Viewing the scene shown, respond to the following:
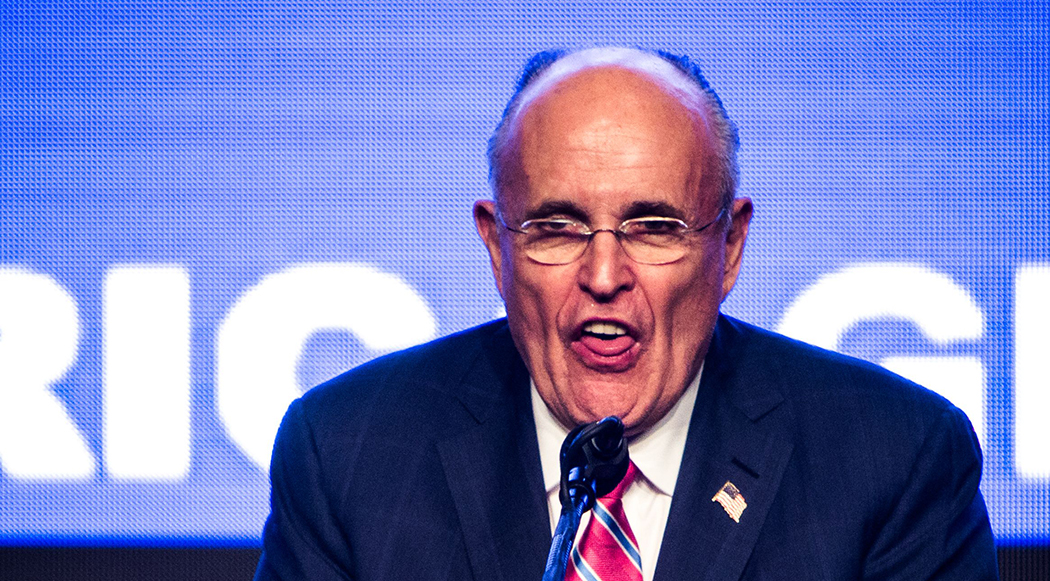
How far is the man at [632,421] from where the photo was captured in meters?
1.84

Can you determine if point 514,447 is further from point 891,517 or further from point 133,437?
point 133,437

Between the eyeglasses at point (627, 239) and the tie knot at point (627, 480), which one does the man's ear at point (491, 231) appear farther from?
the tie knot at point (627, 480)

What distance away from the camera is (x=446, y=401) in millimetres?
2115

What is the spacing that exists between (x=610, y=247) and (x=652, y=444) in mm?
446

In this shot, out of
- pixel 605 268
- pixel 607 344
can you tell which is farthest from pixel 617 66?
pixel 607 344

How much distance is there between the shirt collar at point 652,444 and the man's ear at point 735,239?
0.18 metres

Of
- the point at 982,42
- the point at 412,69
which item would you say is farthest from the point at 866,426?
the point at 412,69

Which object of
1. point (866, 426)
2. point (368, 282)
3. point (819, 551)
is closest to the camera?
point (819, 551)

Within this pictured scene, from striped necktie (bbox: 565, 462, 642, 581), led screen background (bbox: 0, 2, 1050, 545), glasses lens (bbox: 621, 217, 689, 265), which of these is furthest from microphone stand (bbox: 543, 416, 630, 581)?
led screen background (bbox: 0, 2, 1050, 545)

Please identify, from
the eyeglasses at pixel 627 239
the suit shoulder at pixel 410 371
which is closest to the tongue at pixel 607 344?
the eyeglasses at pixel 627 239

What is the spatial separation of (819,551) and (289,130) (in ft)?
5.54

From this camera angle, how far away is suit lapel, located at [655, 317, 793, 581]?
6.07 feet

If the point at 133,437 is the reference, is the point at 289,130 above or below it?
above

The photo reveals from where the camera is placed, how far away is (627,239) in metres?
1.83
